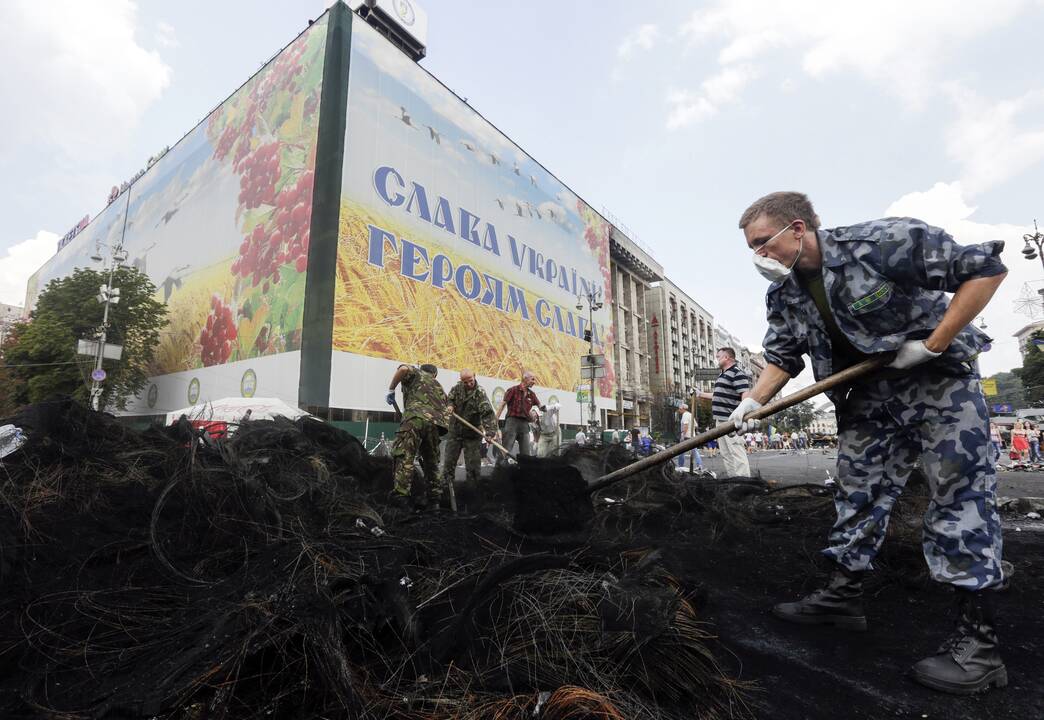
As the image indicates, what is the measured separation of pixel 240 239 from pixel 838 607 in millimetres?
28678

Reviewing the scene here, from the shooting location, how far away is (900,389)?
2.13 meters

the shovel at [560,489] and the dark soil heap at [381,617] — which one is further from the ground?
the shovel at [560,489]

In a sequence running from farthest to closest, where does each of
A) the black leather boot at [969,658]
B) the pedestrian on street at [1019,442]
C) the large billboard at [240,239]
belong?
the large billboard at [240,239], the pedestrian on street at [1019,442], the black leather boot at [969,658]

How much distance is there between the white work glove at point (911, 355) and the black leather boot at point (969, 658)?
0.83m

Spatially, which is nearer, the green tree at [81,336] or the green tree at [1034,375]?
the green tree at [81,336]

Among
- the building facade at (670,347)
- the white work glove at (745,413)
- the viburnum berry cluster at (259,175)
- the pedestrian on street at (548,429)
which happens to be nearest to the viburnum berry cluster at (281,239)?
the viburnum berry cluster at (259,175)

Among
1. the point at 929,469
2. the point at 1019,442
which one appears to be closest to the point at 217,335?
the point at 929,469

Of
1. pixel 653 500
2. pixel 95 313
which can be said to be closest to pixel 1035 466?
pixel 653 500

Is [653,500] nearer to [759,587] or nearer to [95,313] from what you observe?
[759,587]

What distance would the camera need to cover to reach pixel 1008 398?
74.1m

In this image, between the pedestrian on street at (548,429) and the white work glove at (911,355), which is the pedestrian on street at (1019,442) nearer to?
the pedestrian on street at (548,429)

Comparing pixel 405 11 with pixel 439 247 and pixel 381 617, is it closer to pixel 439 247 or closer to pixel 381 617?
pixel 439 247

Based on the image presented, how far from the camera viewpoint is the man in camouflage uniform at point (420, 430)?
520cm

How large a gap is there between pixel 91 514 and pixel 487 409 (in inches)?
180
